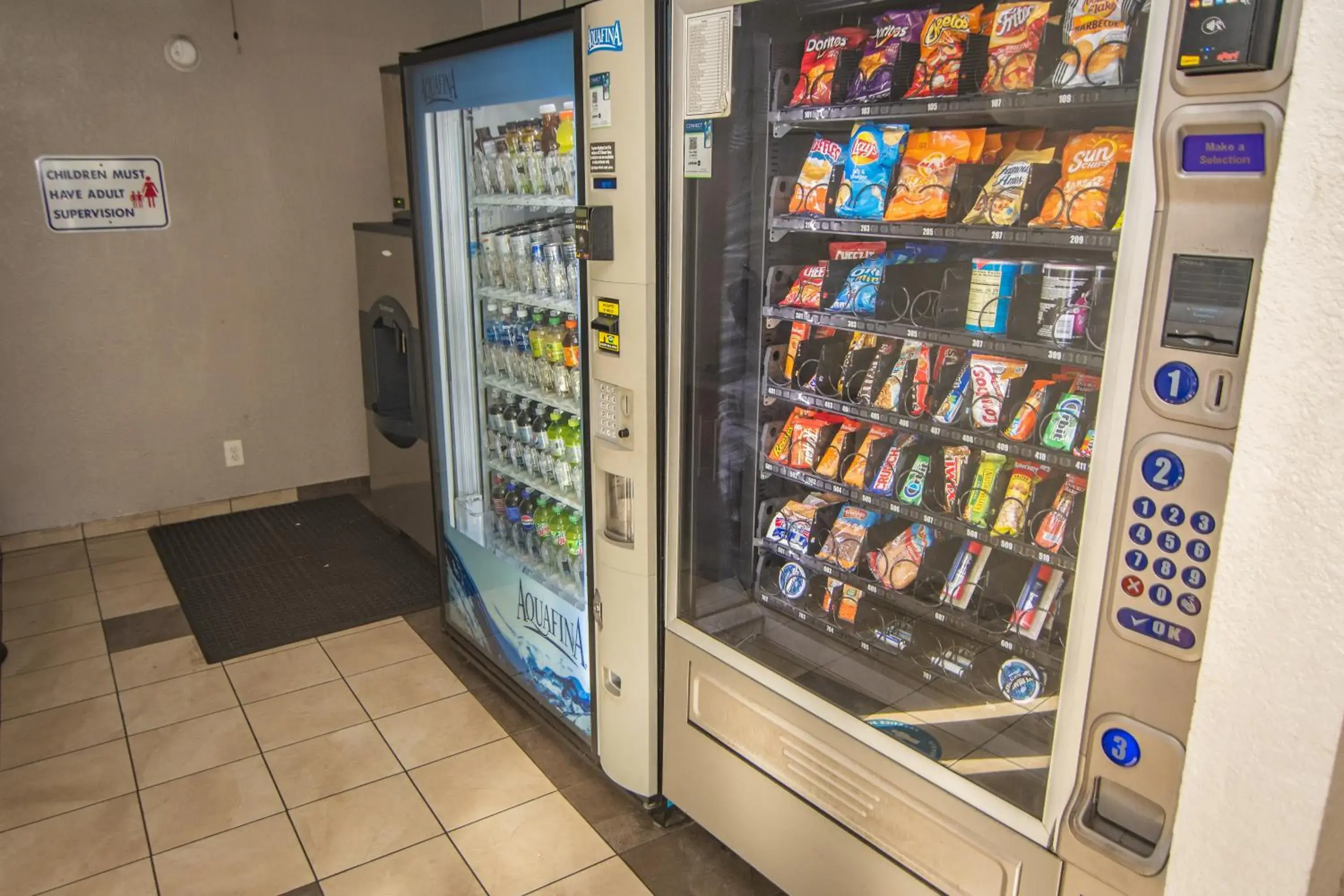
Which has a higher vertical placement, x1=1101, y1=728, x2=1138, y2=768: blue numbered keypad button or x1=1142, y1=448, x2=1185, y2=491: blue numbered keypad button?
x1=1142, y1=448, x2=1185, y2=491: blue numbered keypad button

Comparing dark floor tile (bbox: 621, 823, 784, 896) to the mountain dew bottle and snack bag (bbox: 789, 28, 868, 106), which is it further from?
snack bag (bbox: 789, 28, 868, 106)

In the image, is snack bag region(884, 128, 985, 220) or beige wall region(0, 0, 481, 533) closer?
snack bag region(884, 128, 985, 220)

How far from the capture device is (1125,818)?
4.48 feet

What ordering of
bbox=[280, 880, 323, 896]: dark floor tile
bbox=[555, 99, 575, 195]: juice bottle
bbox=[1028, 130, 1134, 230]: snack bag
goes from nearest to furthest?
1. bbox=[1028, 130, 1134, 230]: snack bag
2. bbox=[280, 880, 323, 896]: dark floor tile
3. bbox=[555, 99, 575, 195]: juice bottle

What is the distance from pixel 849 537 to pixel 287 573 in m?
2.80

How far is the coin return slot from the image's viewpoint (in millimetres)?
1332

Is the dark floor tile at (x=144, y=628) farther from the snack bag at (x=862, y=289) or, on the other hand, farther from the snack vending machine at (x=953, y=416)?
the snack bag at (x=862, y=289)

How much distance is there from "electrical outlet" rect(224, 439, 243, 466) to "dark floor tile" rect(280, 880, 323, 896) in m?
2.85

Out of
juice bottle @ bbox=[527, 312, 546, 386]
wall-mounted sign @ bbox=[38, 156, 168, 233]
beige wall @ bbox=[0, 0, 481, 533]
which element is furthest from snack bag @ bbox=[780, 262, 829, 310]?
wall-mounted sign @ bbox=[38, 156, 168, 233]

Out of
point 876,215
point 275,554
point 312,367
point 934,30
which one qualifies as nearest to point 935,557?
point 876,215

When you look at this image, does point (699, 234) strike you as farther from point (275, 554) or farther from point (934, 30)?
point (275, 554)

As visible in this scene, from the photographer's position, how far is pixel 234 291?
4379mm

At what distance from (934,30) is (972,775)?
1365 millimetres

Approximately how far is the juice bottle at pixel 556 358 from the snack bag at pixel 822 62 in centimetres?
108
